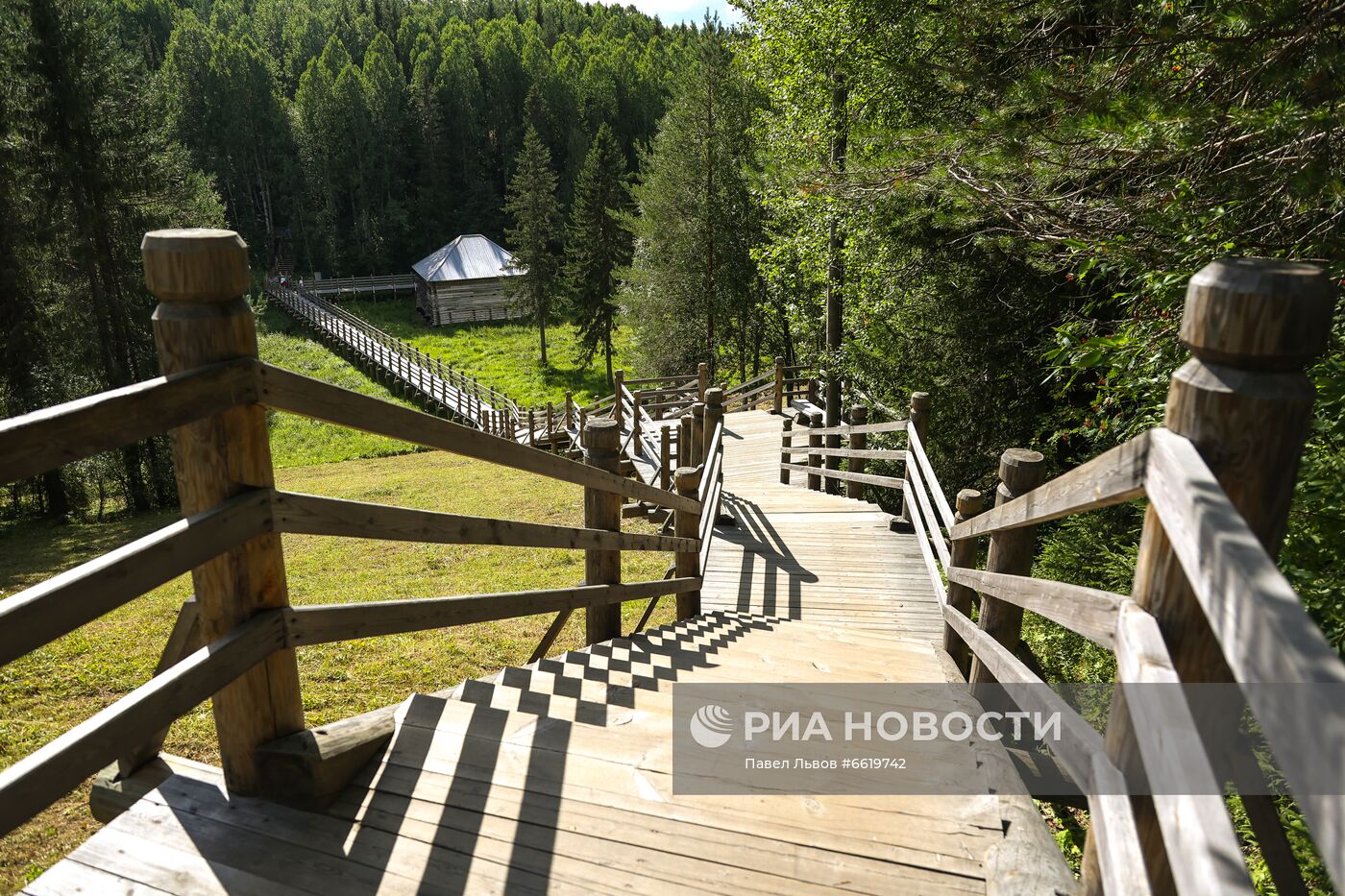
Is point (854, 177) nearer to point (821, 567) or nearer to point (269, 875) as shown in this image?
point (821, 567)

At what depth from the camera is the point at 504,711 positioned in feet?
9.64

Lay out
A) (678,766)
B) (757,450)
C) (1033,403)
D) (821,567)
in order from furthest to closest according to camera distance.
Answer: (757,450) < (1033,403) < (821,567) < (678,766)

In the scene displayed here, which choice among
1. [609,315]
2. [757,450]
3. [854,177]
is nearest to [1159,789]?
[854,177]

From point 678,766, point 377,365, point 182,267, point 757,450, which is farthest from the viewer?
point 377,365

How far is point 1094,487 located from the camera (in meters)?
1.82

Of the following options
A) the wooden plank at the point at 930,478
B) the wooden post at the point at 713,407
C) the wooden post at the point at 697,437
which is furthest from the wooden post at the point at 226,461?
the wooden post at the point at 697,437

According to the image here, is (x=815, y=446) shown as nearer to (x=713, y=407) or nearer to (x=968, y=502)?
(x=713, y=407)

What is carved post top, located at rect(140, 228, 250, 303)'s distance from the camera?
1975 millimetres

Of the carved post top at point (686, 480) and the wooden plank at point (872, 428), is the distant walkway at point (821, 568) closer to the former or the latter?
the wooden plank at point (872, 428)

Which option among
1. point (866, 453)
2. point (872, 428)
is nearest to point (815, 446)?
point (866, 453)

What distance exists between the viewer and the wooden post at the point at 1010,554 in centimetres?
343

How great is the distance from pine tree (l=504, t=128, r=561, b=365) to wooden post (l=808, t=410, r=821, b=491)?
26.6 m

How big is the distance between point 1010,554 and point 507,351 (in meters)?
44.2

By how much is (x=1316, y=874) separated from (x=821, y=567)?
4422 mm
